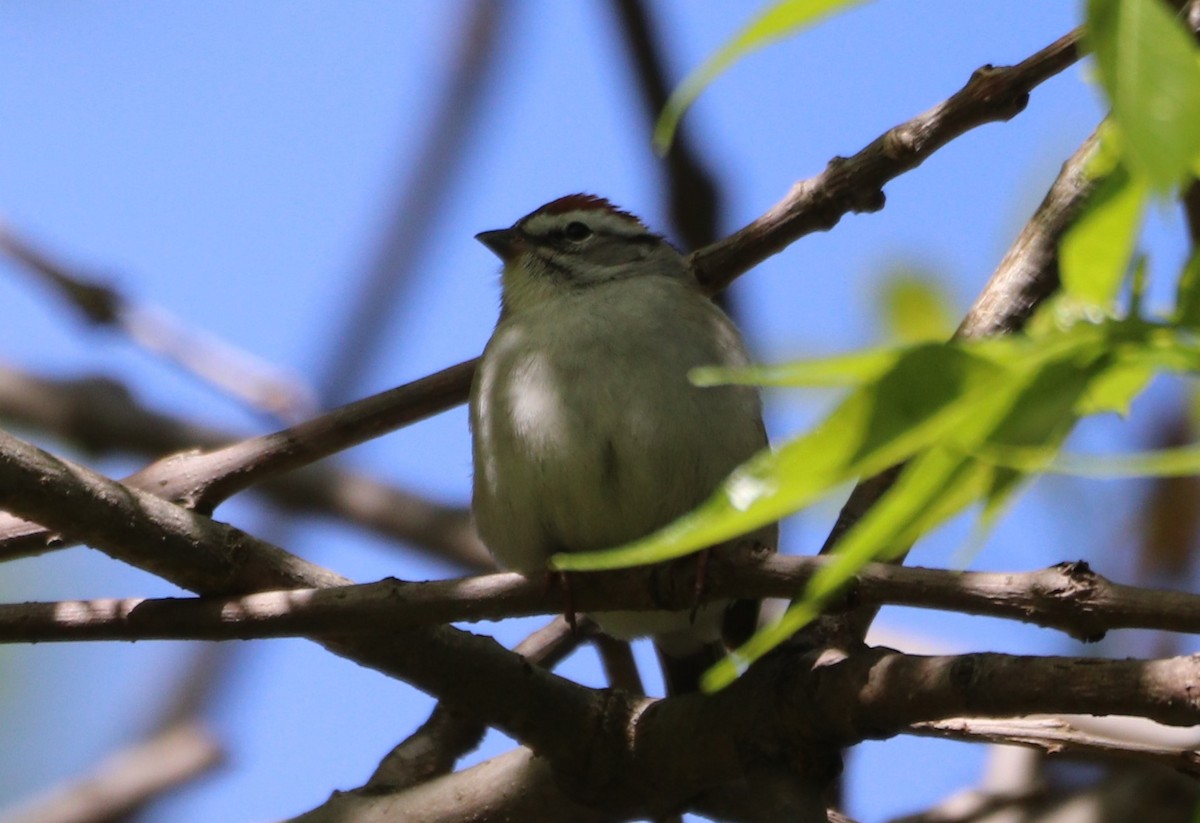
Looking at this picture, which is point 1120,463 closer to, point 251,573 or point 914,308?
point 251,573

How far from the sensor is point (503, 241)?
5.94 m

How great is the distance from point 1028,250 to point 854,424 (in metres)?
3.04

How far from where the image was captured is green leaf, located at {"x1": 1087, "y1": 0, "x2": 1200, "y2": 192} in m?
1.09

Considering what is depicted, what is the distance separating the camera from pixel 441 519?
5930 millimetres

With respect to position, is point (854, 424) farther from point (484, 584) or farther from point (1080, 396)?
point (484, 584)

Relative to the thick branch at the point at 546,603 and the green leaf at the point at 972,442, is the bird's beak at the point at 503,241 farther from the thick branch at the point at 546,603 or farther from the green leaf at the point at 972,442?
the green leaf at the point at 972,442

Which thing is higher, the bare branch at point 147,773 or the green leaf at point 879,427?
the bare branch at point 147,773

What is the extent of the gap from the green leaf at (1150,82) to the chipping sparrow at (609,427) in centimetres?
303

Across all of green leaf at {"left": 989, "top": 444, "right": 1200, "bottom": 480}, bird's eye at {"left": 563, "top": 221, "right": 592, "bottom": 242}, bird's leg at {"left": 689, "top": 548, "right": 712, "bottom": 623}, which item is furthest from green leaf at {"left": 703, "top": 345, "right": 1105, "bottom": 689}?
bird's eye at {"left": 563, "top": 221, "right": 592, "bottom": 242}

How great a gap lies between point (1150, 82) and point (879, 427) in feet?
1.16

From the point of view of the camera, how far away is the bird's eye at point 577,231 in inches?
232

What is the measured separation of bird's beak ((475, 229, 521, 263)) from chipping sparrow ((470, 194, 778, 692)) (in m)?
0.85

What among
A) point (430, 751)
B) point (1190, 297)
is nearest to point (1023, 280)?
point (430, 751)

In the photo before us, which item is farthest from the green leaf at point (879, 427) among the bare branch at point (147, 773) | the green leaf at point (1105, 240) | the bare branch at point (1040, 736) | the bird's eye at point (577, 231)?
the bird's eye at point (577, 231)
